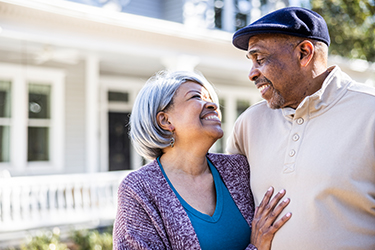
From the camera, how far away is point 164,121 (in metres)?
2.54

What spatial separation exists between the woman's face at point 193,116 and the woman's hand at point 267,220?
Result: 49 centimetres

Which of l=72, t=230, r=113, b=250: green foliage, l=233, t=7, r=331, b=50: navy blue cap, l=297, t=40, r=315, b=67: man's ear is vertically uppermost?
l=233, t=7, r=331, b=50: navy blue cap

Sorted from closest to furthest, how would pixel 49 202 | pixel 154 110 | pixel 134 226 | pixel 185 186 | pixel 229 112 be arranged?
1. pixel 134 226
2. pixel 185 186
3. pixel 154 110
4. pixel 49 202
5. pixel 229 112

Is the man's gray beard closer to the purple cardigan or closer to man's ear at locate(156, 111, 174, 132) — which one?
man's ear at locate(156, 111, 174, 132)

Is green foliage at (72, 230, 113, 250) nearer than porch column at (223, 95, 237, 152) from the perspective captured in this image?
Yes

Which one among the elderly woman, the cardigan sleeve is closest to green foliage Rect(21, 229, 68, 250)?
the elderly woman

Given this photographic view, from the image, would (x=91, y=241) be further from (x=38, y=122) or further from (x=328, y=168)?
(x=328, y=168)

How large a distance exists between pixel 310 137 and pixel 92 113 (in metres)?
7.03

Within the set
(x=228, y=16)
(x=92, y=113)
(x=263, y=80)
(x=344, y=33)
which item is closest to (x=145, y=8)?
(x=228, y=16)

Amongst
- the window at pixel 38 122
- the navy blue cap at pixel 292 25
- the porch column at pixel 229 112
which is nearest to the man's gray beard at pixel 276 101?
the navy blue cap at pixel 292 25

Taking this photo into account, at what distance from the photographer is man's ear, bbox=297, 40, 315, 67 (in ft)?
7.22

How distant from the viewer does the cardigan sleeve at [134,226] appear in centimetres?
209

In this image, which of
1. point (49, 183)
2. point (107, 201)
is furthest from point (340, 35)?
point (49, 183)

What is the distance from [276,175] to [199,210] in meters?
0.48
